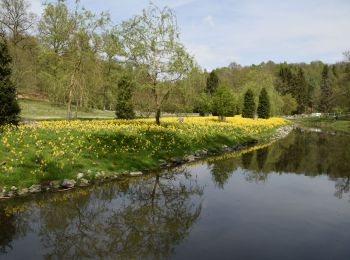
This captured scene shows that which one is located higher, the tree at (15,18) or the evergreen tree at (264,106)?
the tree at (15,18)

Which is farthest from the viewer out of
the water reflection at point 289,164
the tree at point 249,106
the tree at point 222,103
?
the tree at point 249,106

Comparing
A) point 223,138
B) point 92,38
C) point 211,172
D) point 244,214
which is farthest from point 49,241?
point 92,38

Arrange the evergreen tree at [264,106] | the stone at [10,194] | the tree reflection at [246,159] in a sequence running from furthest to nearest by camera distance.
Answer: the evergreen tree at [264,106], the tree reflection at [246,159], the stone at [10,194]

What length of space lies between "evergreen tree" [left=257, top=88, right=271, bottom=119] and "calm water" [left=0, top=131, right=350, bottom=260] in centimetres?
4870

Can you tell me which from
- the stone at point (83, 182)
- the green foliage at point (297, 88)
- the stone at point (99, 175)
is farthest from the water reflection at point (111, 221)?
the green foliage at point (297, 88)

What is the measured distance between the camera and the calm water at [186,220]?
31.7ft

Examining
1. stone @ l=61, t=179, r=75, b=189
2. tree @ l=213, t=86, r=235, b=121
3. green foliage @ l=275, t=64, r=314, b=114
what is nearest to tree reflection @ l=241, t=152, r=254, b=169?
stone @ l=61, t=179, r=75, b=189

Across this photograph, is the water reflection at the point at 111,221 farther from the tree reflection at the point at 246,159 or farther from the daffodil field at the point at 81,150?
the tree reflection at the point at 246,159

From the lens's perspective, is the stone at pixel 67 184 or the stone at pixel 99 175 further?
the stone at pixel 99 175

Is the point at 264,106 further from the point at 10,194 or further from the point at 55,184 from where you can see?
the point at 10,194

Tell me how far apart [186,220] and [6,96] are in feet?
55.9

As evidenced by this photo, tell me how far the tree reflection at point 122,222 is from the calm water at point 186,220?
3cm

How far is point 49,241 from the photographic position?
33.4ft

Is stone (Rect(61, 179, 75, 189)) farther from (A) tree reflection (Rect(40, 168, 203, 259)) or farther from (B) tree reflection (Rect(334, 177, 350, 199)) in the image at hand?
(B) tree reflection (Rect(334, 177, 350, 199))
